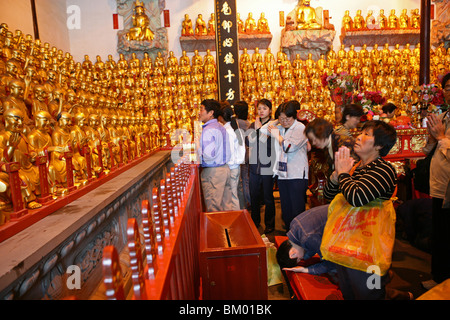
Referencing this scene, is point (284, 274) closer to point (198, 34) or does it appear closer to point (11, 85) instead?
point (11, 85)

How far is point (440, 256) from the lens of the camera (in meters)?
1.83

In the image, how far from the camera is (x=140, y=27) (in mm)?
7680

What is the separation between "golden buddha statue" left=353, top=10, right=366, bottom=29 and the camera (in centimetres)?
814

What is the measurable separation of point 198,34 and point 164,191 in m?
7.54

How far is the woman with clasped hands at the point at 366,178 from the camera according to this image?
49.6 inches

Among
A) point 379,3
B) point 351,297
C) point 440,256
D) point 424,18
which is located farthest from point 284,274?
point 379,3

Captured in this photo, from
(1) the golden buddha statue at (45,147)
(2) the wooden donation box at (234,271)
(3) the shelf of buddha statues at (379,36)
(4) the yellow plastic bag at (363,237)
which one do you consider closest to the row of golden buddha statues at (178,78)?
(3) the shelf of buddha statues at (379,36)

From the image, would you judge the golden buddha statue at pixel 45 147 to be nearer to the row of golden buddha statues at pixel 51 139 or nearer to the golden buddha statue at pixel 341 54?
the row of golden buddha statues at pixel 51 139

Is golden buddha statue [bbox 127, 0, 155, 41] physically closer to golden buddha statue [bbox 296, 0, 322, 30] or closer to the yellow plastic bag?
golden buddha statue [bbox 296, 0, 322, 30]

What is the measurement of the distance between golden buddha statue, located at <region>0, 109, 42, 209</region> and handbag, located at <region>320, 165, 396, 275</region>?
53.4 inches

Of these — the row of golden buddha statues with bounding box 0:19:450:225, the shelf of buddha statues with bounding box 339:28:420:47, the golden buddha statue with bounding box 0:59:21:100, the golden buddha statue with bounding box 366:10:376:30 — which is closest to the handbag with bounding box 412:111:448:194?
the row of golden buddha statues with bounding box 0:19:450:225

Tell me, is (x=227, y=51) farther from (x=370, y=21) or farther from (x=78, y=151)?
(x=370, y=21)

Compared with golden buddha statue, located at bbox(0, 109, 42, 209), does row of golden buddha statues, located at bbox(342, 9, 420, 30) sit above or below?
above

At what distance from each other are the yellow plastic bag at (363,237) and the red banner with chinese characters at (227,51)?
4679 millimetres
